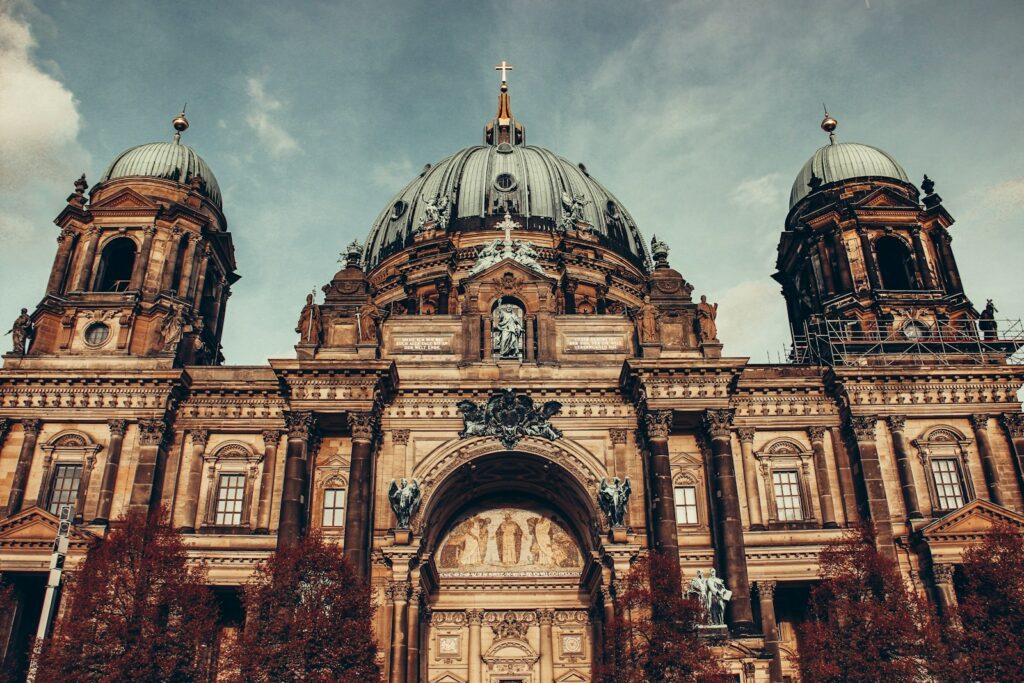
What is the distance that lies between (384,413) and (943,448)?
22948 millimetres

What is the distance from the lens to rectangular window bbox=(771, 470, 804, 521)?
116ft

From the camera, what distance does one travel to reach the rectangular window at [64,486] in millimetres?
34469

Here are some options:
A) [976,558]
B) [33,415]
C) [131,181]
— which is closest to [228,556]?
[33,415]

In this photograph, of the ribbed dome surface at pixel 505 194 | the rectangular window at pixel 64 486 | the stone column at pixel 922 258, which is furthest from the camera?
the ribbed dome surface at pixel 505 194

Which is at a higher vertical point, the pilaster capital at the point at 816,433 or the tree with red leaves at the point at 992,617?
the pilaster capital at the point at 816,433

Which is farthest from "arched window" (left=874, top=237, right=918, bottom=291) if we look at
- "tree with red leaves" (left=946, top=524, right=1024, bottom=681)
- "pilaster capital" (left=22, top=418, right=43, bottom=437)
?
"pilaster capital" (left=22, top=418, right=43, bottom=437)

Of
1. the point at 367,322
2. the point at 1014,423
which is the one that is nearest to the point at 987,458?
the point at 1014,423

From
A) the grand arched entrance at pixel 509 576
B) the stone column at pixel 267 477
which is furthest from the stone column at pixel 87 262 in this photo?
the grand arched entrance at pixel 509 576

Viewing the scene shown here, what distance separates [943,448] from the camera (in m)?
35.9

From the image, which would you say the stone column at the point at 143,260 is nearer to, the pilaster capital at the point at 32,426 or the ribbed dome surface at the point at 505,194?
the pilaster capital at the point at 32,426

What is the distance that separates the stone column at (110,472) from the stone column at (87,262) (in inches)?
300

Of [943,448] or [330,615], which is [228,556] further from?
[943,448]

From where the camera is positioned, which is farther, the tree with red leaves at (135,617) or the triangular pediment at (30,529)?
the triangular pediment at (30,529)

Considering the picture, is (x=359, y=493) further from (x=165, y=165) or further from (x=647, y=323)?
(x=165, y=165)
